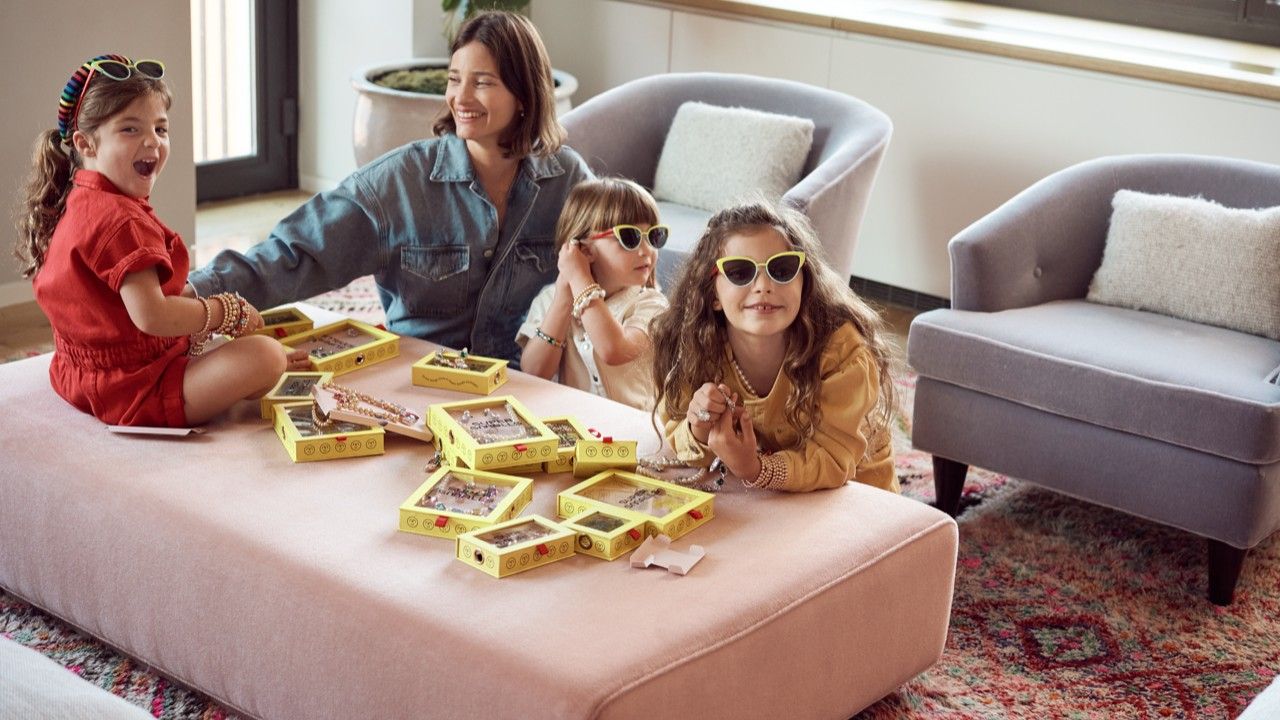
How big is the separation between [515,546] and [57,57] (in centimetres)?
266

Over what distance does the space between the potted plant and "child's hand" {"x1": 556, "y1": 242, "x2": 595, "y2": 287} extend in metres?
1.83

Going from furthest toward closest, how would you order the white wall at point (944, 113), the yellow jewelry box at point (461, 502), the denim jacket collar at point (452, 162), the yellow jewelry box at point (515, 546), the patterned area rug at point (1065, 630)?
the white wall at point (944, 113)
the denim jacket collar at point (452, 162)
the patterned area rug at point (1065, 630)
the yellow jewelry box at point (461, 502)
the yellow jewelry box at point (515, 546)

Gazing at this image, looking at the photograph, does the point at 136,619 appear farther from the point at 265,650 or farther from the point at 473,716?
the point at 473,716

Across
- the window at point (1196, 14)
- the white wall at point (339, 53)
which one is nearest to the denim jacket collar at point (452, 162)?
the white wall at point (339, 53)

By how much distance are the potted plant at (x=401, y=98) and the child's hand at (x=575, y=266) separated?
72.1 inches

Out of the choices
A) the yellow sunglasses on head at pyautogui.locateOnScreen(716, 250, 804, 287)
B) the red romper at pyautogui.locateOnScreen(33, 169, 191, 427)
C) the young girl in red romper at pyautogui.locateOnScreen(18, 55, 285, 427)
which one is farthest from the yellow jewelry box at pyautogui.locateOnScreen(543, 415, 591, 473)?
the red romper at pyautogui.locateOnScreen(33, 169, 191, 427)

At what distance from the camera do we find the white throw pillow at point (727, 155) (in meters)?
3.92

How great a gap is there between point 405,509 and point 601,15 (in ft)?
11.1

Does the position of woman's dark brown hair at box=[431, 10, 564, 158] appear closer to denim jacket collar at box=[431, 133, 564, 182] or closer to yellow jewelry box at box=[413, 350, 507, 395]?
denim jacket collar at box=[431, 133, 564, 182]

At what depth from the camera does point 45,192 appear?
2.40 m

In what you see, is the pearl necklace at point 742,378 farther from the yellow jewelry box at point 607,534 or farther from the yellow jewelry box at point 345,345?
the yellow jewelry box at point 345,345

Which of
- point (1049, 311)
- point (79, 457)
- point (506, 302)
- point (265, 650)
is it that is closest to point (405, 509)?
point (265, 650)

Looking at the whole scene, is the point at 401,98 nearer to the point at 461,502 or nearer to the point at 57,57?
the point at 57,57

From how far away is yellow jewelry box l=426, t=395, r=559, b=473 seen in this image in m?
2.31
